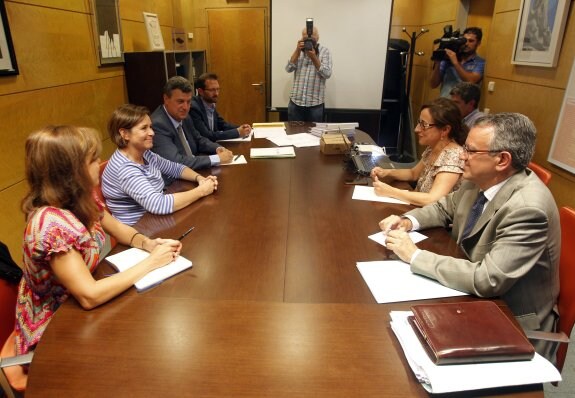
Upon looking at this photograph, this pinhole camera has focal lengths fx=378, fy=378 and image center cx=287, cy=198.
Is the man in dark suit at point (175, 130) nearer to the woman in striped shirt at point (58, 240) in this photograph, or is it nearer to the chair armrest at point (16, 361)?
the woman in striped shirt at point (58, 240)

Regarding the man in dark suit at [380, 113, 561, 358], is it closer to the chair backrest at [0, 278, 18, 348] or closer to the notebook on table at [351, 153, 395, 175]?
the notebook on table at [351, 153, 395, 175]

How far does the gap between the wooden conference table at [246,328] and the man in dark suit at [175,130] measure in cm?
82

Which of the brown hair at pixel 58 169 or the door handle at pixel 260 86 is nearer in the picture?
the brown hair at pixel 58 169

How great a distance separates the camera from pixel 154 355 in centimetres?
95

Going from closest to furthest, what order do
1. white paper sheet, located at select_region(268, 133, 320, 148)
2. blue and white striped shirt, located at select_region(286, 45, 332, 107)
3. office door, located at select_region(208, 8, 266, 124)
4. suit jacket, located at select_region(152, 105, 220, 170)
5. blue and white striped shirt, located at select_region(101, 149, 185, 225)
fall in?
blue and white striped shirt, located at select_region(101, 149, 185, 225)
suit jacket, located at select_region(152, 105, 220, 170)
white paper sheet, located at select_region(268, 133, 320, 148)
blue and white striped shirt, located at select_region(286, 45, 332, 107)
office door, located at select_region(208, 8, 266, 124)

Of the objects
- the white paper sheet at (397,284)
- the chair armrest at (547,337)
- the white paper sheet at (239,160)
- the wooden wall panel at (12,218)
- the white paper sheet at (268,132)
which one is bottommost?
the wooden wall panel at (12,218)

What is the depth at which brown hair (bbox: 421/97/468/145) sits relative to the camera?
6.42ft

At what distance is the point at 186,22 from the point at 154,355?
208 inches

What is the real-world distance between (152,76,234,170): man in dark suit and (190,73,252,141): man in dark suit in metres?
0.51

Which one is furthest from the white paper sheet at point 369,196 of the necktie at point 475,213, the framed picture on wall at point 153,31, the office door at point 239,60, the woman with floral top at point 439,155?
the office door at point 239,60

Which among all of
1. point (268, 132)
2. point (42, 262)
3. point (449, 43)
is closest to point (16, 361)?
point (42, 262)

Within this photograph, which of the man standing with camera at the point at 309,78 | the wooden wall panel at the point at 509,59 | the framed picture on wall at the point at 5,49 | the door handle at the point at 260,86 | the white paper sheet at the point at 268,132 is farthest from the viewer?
the door handle at the point at 260,86

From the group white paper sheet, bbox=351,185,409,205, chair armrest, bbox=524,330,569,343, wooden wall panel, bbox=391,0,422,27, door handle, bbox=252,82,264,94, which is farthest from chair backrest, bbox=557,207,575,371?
door handle, bbox=252,82,264,94

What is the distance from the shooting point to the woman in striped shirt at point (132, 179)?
1779mm
